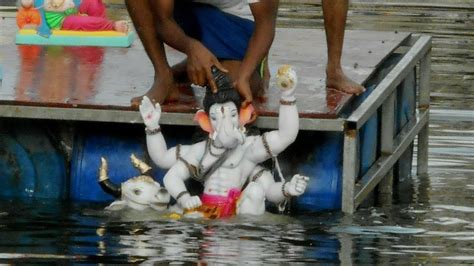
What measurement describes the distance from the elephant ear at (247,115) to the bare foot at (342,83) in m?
1.00

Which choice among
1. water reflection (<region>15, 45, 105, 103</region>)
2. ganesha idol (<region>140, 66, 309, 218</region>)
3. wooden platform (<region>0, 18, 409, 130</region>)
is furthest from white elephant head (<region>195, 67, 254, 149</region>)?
water reflection (<region>15, 45, 105, 103</region>)

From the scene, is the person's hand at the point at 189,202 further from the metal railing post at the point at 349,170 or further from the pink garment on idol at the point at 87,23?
Answer: the pink garment on idol at the point at 87,23

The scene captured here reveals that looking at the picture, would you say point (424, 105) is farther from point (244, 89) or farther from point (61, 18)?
point (244, 89)

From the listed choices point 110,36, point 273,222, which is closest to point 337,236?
point 273,222

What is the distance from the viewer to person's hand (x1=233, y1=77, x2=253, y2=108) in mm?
8406

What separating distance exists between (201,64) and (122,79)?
52.6 inches

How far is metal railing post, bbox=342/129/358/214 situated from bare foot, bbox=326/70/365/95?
0.75 meters

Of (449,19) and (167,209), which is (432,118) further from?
(449,19)

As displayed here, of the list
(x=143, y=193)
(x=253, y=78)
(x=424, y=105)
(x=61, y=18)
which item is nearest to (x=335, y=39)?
(x=253, y=78)

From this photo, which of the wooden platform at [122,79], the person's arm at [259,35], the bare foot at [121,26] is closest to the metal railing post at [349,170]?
the wooden platform at [122,79]

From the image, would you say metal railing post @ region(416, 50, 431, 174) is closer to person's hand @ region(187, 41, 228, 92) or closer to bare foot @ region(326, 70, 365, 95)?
bare foot @ region(326, 70, 365, 95)

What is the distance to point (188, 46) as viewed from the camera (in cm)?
866

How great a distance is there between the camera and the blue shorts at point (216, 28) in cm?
917

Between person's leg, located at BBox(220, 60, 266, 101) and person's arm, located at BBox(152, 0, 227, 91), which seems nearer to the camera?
person's arm, located at BBox(152, 0, 227, 91)
